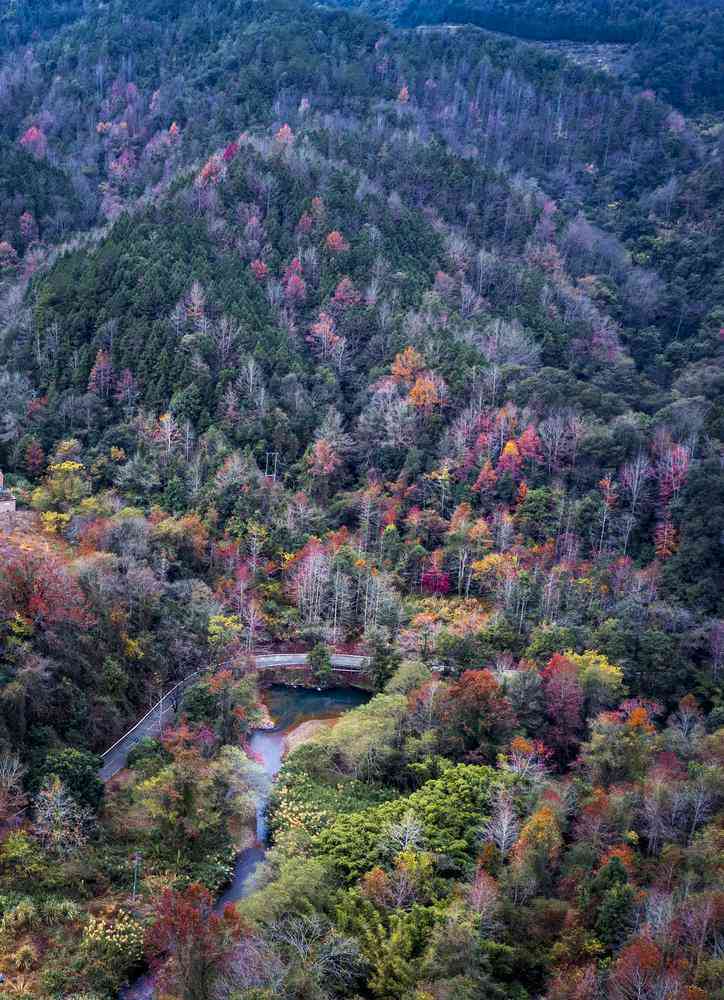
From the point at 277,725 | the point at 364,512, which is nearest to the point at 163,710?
the point at 277,725

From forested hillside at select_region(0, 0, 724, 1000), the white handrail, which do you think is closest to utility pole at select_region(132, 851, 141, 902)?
forested hillside at select_region(0, 0, 724, 1000)

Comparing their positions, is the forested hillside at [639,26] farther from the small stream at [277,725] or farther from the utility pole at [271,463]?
the small stream at [277,725]

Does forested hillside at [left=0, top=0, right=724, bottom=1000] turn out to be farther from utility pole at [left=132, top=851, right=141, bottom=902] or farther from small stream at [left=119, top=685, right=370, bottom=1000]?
small stream at [left=119, top=685, right=370, bottom=1000]

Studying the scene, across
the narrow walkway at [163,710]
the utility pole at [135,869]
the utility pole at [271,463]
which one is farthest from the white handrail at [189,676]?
the utility pole at [271,463]

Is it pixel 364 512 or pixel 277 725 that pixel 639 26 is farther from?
pixel 277 725

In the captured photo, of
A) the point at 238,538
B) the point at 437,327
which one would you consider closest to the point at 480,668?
the point at 238,538

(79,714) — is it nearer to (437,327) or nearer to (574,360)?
(437,327)
